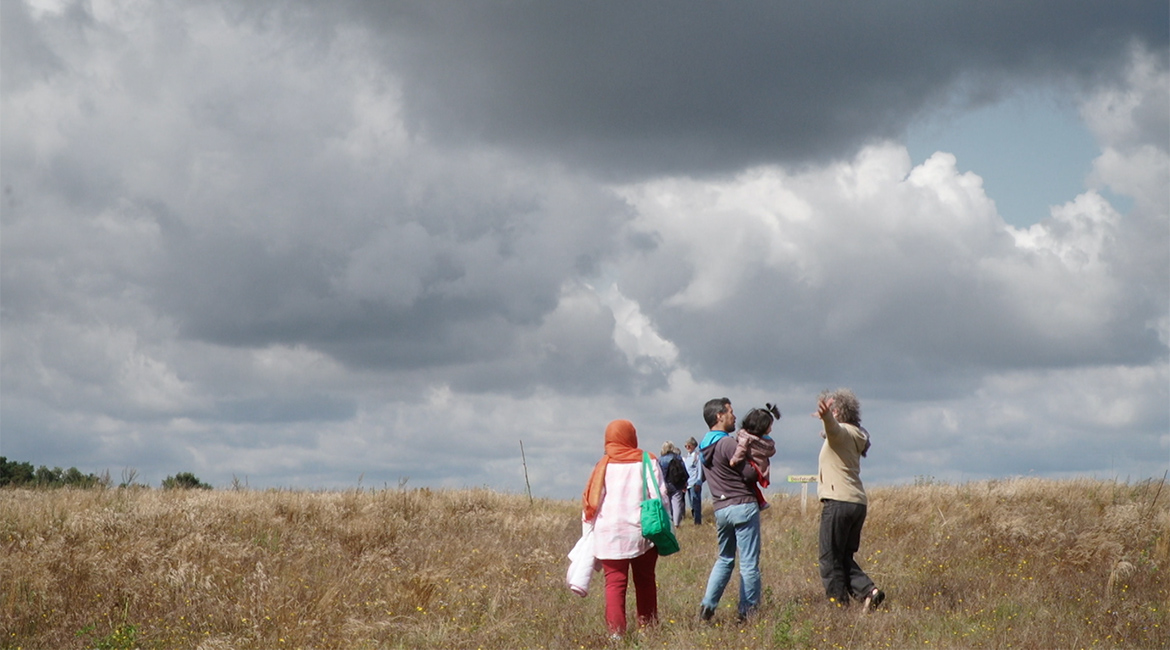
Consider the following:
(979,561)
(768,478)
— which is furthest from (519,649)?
(979,561)

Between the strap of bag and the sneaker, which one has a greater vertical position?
the strap of bag

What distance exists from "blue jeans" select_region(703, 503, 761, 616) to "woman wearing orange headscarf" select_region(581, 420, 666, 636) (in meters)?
0.78

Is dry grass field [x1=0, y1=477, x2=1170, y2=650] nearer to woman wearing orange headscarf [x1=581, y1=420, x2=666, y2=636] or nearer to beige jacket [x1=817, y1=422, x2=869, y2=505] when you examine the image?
woman wearing orange headscarf [x1=581, y1=420, x2=666, y2=636]

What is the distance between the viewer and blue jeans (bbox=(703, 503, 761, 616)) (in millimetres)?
9234

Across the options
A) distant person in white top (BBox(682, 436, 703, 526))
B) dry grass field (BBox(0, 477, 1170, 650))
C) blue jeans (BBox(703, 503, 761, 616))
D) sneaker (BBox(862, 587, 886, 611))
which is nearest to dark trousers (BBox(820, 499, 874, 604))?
sneaker (BBox(862, 587, 886, 611))

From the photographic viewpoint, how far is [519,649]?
941 cm

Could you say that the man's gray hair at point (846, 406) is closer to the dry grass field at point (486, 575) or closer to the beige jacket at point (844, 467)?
the beige jacket at point (844, 467)

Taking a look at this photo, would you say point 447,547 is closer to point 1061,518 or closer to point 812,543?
point 812,543

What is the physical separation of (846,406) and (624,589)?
306 centimetres

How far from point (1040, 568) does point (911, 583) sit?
11.4 feet

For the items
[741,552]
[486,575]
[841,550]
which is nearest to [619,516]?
[741,552]

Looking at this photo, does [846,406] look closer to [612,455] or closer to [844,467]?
[844,467]

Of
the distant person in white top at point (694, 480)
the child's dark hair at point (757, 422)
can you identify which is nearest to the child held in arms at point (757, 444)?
the child's dark hair at point (757, 422)

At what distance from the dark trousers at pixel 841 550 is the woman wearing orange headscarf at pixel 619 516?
2028 millimetres
